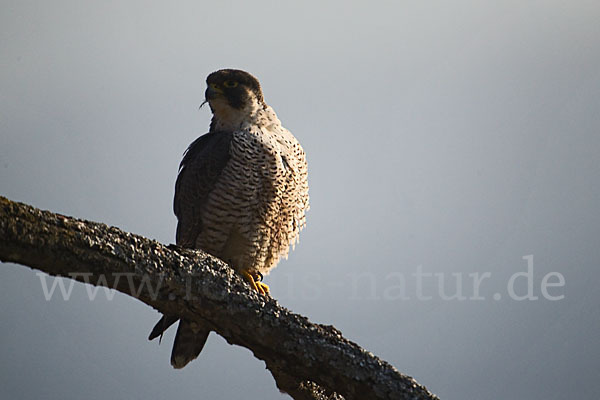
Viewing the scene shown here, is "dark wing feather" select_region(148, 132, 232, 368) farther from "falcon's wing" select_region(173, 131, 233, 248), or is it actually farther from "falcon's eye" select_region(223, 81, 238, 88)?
"falcon's eye" select_region(223, 81, 238, 88)

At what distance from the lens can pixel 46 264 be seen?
129 inches

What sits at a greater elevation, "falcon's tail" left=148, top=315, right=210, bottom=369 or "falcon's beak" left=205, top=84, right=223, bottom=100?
"falcon's beak" left=205, top=84, right=223, bottom=100

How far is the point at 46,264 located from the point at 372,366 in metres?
1.48

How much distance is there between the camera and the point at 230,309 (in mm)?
3723

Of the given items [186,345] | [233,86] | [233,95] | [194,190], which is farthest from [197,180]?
[186,345]

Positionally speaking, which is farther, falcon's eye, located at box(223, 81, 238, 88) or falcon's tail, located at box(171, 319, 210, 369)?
falcon's eye, located at box(223, 81, 238, 88)

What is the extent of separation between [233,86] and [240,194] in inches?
43.2

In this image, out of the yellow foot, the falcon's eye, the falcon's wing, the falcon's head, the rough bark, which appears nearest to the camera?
the rough bark

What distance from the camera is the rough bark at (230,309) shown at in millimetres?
3422

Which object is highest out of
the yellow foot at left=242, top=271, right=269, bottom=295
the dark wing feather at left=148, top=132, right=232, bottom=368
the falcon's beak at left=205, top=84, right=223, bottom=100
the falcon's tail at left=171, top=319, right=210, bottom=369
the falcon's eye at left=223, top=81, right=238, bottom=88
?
the falcon's eye at left=223, top=81, right=238, bottom=88

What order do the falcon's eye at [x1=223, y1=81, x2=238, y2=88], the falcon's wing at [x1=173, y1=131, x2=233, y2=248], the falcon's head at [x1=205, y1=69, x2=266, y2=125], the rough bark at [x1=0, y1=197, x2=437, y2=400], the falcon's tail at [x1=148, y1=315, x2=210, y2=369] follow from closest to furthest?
1. the rough bark at [x1=0, y1=197, x2=437, y2=400]
2. the falcon's tail at [x1=148, y1=315, x2=210, y2=369]
3. the falcon's wing at [x1=173, y1=131, x2=233, y2=248]
4. the falcon's head at [x1=205, y1=69, x2=266, y2=125]
5. the falcon's eye at [x1=223, y1=81, x2=238, y2=88]

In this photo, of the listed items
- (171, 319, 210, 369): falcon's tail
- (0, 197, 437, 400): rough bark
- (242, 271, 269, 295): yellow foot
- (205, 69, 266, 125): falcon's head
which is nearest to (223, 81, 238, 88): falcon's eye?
(205, 69, 266, 125): falcon's head

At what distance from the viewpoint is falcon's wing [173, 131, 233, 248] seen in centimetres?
639

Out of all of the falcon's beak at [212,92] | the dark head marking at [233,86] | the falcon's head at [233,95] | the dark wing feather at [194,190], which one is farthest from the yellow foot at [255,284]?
the falcon's beak at [212,92]
